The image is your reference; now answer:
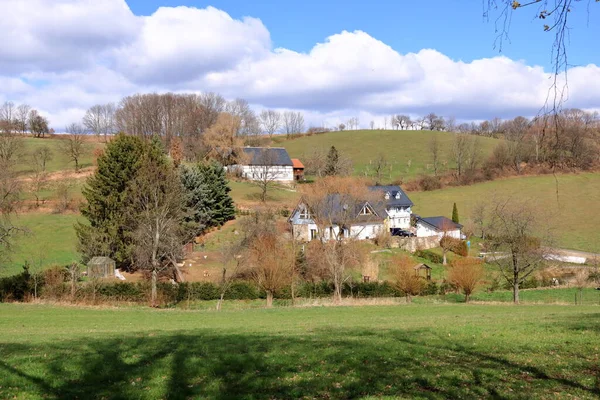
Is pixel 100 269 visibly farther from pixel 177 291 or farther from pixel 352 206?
pixel 352 206

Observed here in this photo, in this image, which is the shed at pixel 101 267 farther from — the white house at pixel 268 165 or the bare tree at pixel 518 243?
Result: the white house at pixel 268 165

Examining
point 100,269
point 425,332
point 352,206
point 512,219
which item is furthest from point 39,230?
point 425,332

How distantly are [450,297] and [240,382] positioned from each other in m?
31.4

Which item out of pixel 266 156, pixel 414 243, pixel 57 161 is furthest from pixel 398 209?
pixel 57 161

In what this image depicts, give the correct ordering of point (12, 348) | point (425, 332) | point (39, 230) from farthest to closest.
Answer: point (39, 230) → point (425, 332) → point (12, 348)

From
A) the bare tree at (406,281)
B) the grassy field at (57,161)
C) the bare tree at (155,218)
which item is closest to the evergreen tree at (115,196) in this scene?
the bare tree at (155,218)

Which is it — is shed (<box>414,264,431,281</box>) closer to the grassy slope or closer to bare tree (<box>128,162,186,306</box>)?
bare tree (<box>128,162,186,306</box>)

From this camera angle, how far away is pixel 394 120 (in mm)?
165000

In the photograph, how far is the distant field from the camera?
106750mm

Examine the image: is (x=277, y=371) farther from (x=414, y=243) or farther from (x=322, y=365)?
(x=414, y=243)

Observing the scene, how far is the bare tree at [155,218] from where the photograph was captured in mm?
36656

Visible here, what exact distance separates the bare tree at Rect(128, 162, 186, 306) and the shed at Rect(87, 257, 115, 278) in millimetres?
2292

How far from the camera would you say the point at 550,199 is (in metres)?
76.1

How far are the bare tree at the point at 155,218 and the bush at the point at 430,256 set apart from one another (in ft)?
86.7
